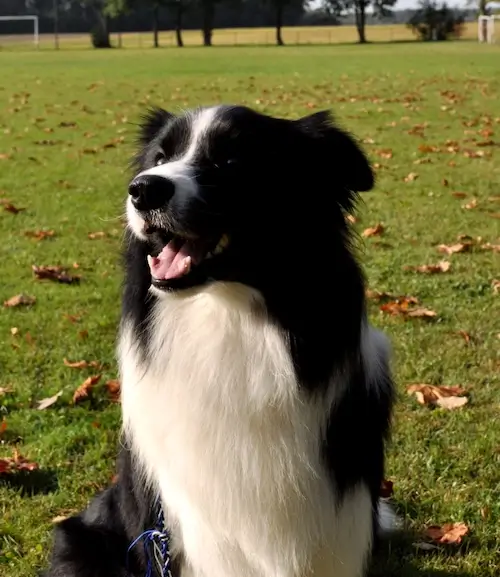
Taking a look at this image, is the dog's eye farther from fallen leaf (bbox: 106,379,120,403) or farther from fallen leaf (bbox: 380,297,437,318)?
fallen leaf (bbox: 380,297,437,318)

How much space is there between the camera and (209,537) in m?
2.98

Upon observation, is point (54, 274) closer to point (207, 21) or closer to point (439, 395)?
point (439, 395)

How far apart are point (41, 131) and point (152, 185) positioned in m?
14.0

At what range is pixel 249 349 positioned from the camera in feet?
9.27

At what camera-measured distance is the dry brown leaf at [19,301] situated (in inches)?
258

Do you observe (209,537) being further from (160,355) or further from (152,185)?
(152,185)

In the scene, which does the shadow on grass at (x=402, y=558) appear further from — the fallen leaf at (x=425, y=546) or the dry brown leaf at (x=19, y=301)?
the dry brown leaf at (x=19, y=301)

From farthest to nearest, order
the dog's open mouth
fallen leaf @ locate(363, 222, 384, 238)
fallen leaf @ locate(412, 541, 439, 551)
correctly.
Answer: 1. fallen leaf @ locate(363, 222, 384, 238)
2. fallen leaf @ locate(412, 541, 439, 551)
3. the dog's open mouth

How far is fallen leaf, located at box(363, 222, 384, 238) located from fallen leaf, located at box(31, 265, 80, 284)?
3.03m

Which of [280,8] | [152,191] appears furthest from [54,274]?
[280,8]

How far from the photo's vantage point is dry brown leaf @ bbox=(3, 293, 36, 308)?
655cm

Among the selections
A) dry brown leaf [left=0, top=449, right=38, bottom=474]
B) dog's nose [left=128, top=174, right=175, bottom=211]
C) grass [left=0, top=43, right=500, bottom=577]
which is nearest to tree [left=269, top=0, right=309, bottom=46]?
grass [left=0, top=43, right=500, bottom=577]

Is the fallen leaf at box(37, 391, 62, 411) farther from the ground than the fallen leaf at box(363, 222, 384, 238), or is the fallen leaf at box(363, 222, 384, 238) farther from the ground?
the fallen leaf at box(363, 222, 384, 238)

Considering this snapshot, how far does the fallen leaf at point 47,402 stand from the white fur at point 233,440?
2.01m
